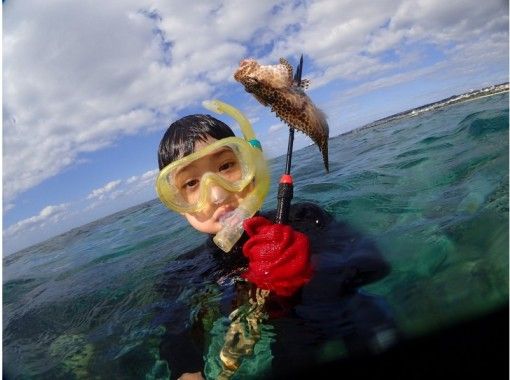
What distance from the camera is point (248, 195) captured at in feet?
9.72

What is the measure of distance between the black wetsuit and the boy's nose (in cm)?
66

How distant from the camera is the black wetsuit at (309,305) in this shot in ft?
7.24

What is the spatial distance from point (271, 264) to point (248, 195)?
2.42ft

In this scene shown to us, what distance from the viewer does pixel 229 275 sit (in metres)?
3.30

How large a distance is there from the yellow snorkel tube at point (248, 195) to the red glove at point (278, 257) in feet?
0.57

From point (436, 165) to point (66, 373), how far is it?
5.57 m

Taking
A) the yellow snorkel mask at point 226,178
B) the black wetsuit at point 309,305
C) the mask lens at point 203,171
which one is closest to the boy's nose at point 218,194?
the yellow snorkel mask at point 226,178

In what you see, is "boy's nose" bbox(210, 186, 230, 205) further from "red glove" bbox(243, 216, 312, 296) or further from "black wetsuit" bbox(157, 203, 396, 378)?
"black wetsuit" bbox(157, 203, 396, 378)

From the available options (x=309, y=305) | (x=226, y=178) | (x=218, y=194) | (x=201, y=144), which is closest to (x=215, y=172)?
(x=226, y=178)

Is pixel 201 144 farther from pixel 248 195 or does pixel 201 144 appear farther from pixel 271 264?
pixel 271 264

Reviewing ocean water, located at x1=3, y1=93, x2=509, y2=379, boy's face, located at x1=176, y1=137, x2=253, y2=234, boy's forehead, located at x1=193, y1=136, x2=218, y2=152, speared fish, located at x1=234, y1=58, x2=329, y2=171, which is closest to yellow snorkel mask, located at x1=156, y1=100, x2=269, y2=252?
boy's face, located at x1=176, y1=137, x2=253, y2=234

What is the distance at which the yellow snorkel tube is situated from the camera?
105 inches

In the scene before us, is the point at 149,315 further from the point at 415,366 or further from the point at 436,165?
the point at 436,165

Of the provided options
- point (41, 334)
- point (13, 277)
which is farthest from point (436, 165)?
point (13, 277)
